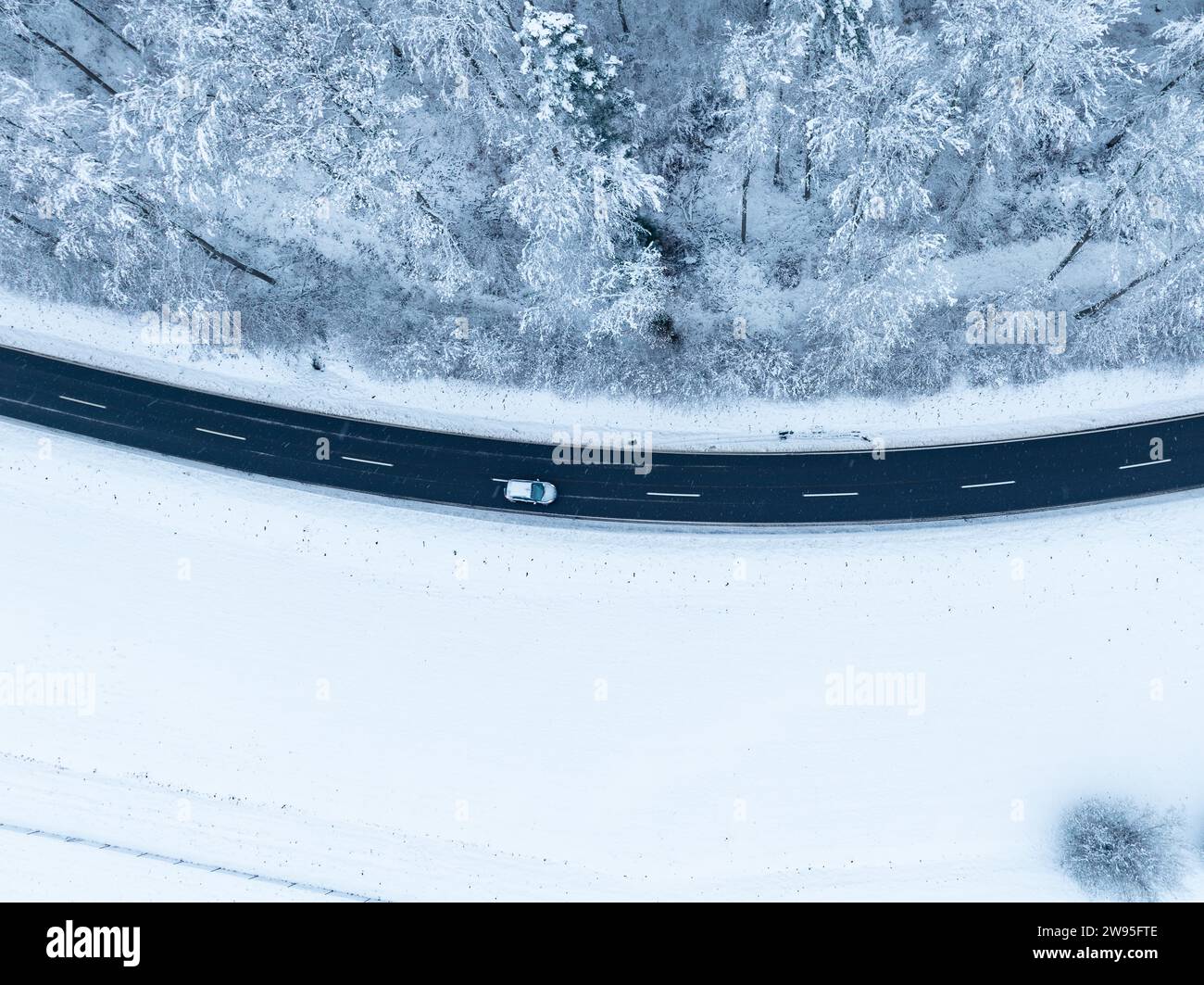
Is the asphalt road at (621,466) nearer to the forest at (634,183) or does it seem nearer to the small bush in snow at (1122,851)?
the forest at (634,183)

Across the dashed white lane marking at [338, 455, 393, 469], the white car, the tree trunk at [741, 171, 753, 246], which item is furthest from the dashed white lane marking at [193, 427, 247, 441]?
the tree trunk at [741, 171, 753, 246]

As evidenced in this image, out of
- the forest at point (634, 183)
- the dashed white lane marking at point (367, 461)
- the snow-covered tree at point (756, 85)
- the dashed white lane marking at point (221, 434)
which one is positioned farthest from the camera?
the dashed white lane marking at point (221, 434)

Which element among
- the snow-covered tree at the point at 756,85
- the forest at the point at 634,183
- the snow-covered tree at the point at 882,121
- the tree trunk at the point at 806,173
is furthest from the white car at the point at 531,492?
the tree trunk at the point at 806,173

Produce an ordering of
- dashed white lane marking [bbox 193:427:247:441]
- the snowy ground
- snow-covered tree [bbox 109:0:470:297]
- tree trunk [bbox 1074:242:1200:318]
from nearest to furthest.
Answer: snow-covered tree [bbox 109:0:470:297] → tree trunk [bbox 1074:242:1200:318] → the snowy ground → dashed white lane marking [bbox 193:427:247:441]

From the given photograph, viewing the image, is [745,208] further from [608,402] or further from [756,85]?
[608,402]

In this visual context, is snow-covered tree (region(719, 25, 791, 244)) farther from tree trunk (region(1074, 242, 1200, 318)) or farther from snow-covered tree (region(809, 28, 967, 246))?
tree trunk (region(1074, 242, 1200, 318))
